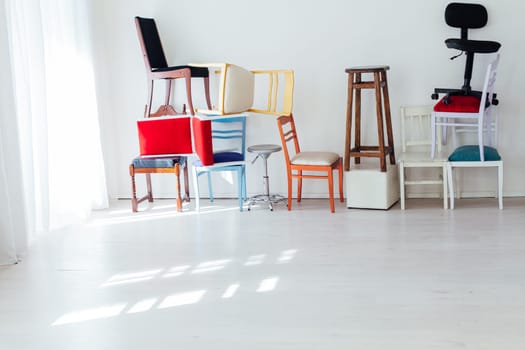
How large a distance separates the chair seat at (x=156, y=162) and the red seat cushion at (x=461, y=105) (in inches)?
86.6

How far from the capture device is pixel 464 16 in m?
5.46

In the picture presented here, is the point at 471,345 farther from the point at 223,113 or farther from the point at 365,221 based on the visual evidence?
the point at 223,113

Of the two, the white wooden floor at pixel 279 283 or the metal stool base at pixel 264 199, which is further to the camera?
the metal stool base at pixel 264 199

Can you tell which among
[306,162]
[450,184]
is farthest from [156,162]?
[450,184]

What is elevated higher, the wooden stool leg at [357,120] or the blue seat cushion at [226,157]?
the wooden stool leg at [357,120]

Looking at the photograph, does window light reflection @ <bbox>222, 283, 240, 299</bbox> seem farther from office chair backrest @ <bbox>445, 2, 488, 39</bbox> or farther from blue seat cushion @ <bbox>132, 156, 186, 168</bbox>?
office chair backrest @ <bbox>445, 2, 488, 39</bbox>

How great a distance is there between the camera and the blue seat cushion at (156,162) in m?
5.71

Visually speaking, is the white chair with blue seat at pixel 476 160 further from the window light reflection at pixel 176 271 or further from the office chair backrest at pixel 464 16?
the window light reflection at pixel 176 271

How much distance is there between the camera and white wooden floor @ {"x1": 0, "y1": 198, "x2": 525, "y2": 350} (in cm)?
314

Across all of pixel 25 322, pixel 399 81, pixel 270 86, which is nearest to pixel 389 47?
pixel 399 81

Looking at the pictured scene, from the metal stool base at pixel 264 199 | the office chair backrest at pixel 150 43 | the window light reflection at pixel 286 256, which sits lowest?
the window light reflection at pixel 286 256

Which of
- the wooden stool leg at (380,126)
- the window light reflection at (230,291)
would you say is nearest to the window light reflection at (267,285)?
the window light reflection at (230,291)

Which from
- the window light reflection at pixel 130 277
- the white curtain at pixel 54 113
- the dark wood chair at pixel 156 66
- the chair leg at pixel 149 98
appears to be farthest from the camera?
the chair leg at pixel 149 98

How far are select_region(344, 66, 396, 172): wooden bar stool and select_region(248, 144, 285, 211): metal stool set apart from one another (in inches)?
24.2
